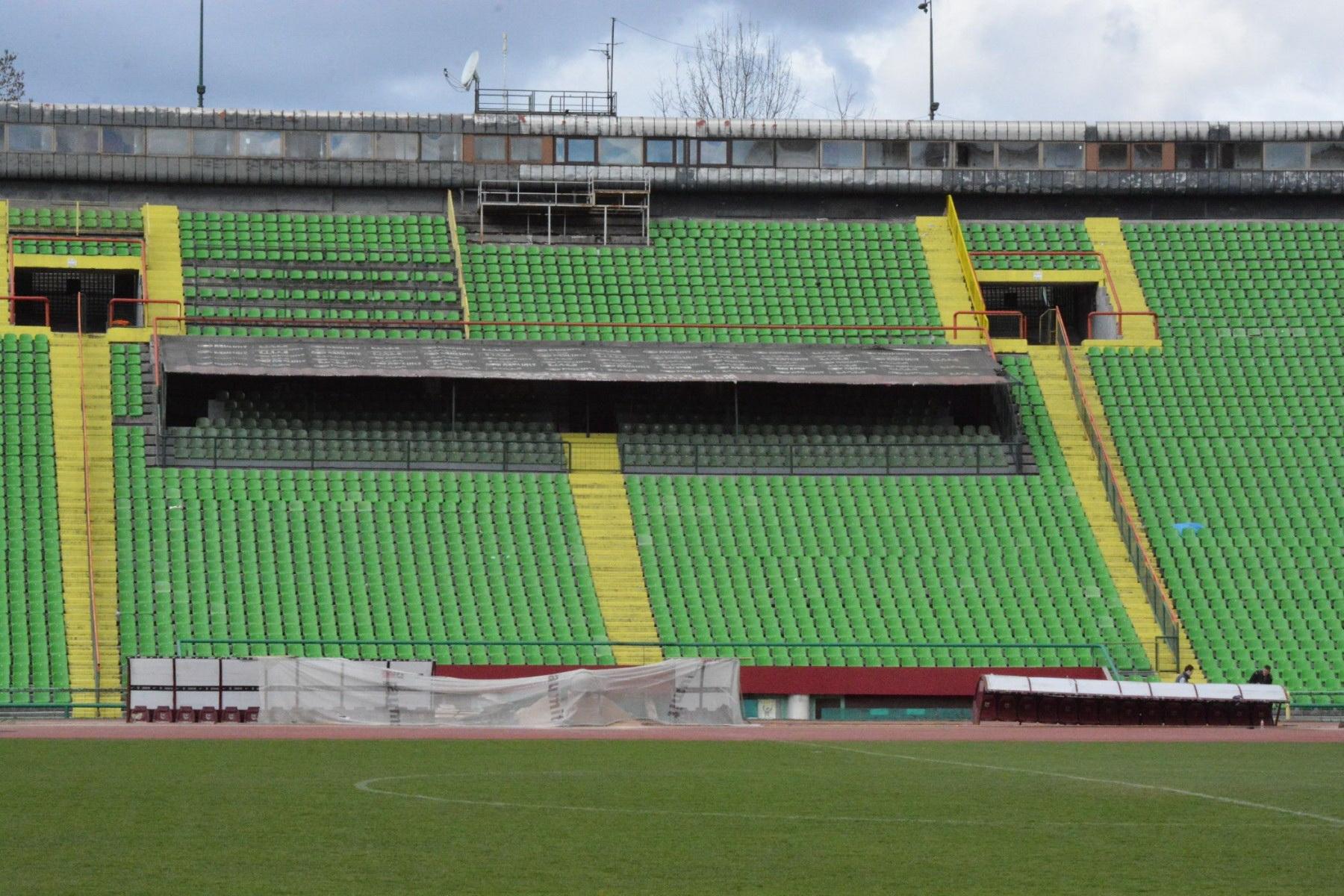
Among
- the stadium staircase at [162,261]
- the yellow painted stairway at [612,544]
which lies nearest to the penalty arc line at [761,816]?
the yellow painted stairway at [612,544]

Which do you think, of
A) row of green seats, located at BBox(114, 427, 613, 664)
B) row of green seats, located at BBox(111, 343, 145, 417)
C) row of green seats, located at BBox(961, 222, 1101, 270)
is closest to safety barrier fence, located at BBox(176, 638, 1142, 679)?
row of green seats, located at BBox(114, 427, 613, 664)

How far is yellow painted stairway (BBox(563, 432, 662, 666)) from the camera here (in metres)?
37.1

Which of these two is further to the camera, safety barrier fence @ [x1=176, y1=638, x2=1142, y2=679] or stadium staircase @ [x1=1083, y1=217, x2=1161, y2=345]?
stadium staircase @ [x1=1083, y1=217, x2=1161, y2=345]

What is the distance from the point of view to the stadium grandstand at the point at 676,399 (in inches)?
1464

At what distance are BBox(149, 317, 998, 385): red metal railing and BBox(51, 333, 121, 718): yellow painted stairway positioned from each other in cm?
177

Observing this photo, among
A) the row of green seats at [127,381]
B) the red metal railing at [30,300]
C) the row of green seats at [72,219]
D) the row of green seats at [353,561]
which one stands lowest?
the row of green seats at [353,561]

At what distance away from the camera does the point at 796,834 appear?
1358 cm

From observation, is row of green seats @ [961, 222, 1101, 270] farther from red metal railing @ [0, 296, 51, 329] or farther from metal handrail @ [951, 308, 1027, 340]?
red metal railing @ [0, 296, 51, 329]

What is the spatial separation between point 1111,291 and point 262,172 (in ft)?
71.9

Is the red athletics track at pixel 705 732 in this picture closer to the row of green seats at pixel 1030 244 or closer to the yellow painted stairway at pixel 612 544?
the yellow painted stairway at pixel 612 544

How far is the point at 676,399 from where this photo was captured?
1768 inches

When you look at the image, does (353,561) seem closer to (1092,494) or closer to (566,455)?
(566,455)

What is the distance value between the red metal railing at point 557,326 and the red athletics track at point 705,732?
545 inches

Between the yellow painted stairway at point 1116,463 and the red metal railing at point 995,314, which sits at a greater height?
the red metal railing at point 995,314
